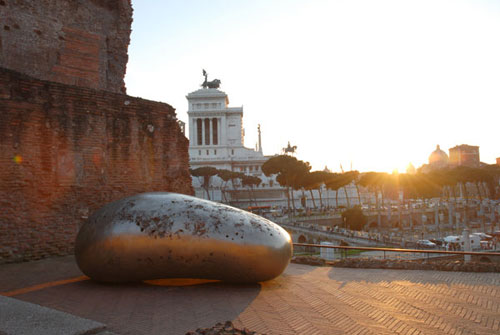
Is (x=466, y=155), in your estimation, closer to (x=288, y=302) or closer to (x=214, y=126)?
(x=214, y=126)

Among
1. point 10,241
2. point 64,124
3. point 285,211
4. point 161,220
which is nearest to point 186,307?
point 161,220

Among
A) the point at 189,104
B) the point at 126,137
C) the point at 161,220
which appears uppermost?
the point at 189,104

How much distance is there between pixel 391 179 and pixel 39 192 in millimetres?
57720

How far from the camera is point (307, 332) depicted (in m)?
3.79

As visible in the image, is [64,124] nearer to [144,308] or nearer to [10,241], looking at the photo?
[10,241]

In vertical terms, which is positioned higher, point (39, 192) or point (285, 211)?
point (39, 192)

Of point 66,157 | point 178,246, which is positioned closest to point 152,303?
point 178,246

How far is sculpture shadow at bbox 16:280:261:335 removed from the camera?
3965mm

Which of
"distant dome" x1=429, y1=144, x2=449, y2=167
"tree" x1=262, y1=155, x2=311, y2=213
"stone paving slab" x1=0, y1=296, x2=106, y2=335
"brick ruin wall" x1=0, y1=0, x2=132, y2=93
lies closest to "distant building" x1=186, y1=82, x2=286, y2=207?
"tree" x1=262, y1=155, x2=311, y2=213

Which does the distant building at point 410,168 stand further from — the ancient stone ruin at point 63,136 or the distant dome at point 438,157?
the ancient stone ruin at point 63,136

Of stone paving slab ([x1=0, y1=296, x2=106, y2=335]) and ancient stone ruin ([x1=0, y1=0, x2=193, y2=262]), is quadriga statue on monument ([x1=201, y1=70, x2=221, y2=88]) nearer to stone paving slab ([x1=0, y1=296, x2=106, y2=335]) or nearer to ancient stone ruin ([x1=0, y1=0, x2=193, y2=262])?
ancient stone ruin ([x1=0, y1=0, x2=193, y2=262])

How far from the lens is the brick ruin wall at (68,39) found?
11.2 m

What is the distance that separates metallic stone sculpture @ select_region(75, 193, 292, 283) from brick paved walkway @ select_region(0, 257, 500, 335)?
0.24 meters

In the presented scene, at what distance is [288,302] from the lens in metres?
4.86
